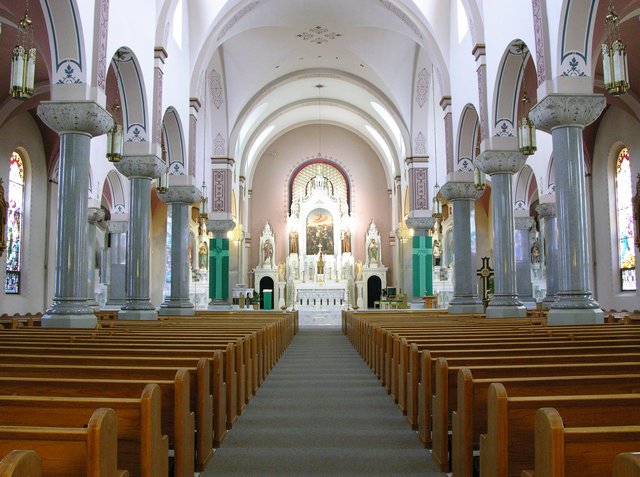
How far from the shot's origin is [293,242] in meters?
32.4

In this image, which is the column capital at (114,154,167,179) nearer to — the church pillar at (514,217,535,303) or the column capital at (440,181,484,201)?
the column capital at (440,181,484,201)

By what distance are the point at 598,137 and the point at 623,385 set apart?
1642cm

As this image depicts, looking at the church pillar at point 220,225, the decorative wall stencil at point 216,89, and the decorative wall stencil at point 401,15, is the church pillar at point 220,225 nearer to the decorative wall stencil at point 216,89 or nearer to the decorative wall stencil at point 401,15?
the decorative wall stencil at point 216,89

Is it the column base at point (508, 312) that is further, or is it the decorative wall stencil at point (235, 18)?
the decorative wall stencil at point (235, 18)

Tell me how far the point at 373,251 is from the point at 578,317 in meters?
22.7

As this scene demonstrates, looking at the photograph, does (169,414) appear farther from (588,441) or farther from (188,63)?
(188,63)

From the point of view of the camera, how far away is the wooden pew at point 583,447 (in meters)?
2.10

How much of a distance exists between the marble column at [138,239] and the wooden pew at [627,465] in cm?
1225

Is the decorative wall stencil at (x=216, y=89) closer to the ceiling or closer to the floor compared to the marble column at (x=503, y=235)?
closer to the ceiling

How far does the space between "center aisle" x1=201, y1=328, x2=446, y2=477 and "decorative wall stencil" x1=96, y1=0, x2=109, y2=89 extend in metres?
5.63

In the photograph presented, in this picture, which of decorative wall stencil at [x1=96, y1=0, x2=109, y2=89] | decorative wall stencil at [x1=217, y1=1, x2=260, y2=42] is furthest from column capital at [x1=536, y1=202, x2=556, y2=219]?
decorative wall stencil at [x1=96, y1=0, x2=109, y2=89]

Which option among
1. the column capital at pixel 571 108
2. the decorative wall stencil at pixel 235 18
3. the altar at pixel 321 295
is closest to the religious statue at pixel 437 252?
the altar at pixel 321 295

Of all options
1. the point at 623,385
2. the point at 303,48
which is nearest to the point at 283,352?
the point at 623,385

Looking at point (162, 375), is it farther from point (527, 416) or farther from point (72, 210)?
point (72, 210)
